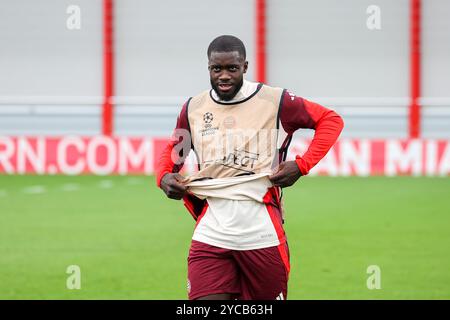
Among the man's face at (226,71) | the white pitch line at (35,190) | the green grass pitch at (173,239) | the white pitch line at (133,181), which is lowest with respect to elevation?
the white pitch line at (133,181)

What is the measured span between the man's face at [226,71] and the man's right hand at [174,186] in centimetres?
61

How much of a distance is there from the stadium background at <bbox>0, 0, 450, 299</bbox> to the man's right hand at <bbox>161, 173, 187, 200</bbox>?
3621 millimetres

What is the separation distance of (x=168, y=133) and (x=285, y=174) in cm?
2285

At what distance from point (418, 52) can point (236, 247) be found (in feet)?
74.3

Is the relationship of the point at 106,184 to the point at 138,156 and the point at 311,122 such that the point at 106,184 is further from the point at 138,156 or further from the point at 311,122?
the point at 311,122

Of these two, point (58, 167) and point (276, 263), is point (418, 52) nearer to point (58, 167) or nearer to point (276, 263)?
point (58, 167)

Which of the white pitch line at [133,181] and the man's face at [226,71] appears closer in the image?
the man's face at [226,71]

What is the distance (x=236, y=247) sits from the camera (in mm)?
6773

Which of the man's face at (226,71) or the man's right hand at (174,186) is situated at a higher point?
the man's face at (226,71)

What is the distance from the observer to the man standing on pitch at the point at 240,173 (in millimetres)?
6754

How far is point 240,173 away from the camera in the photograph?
6.86m

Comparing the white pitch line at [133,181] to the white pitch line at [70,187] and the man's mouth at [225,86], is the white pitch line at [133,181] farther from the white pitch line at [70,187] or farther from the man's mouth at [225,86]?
the man's mouth at [225,86]

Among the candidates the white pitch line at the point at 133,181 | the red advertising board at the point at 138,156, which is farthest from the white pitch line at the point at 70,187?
the red advertising board at the point at 138,156
